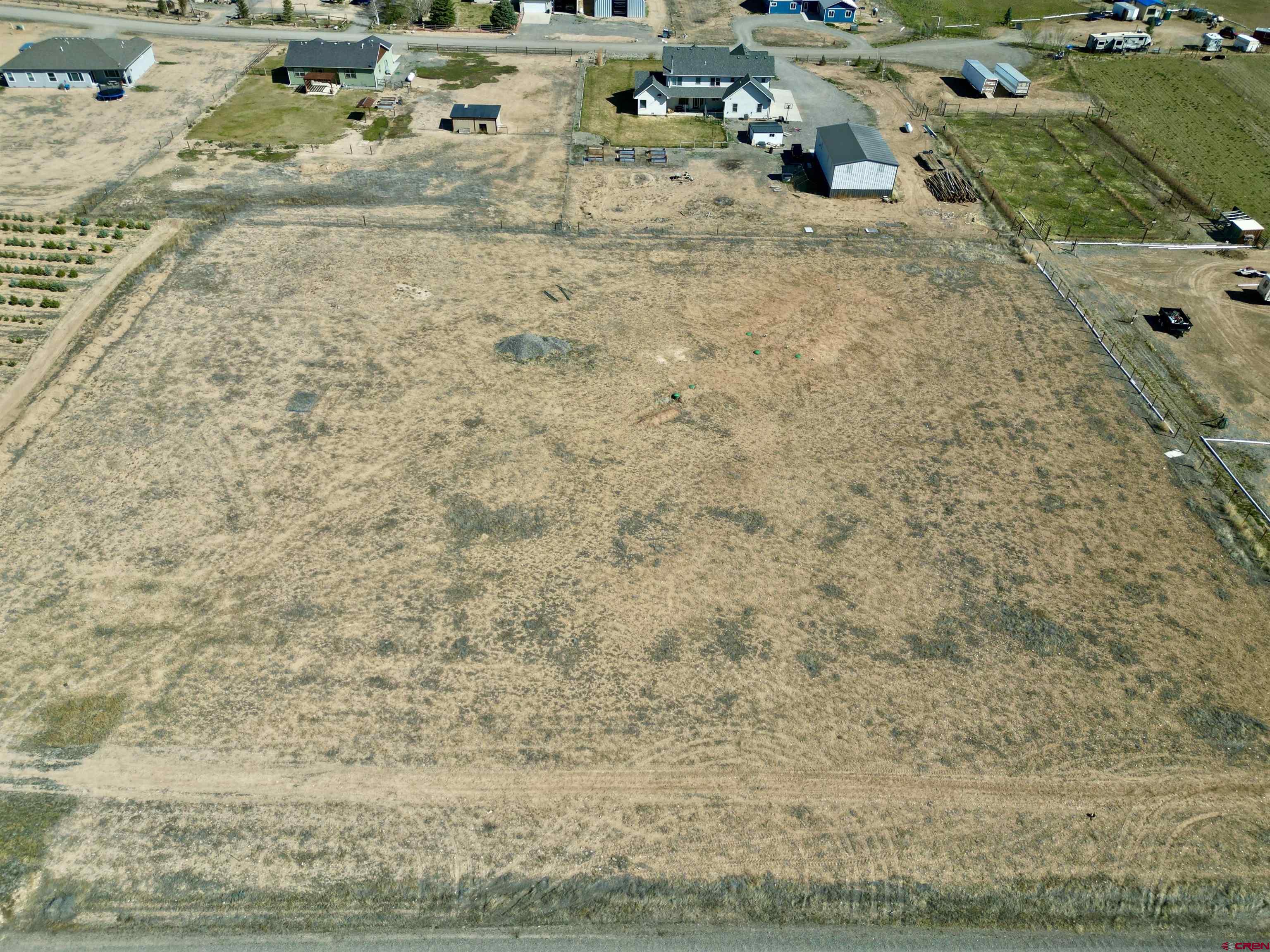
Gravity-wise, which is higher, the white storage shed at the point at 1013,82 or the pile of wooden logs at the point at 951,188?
the white storage shed at the point at 1013,82

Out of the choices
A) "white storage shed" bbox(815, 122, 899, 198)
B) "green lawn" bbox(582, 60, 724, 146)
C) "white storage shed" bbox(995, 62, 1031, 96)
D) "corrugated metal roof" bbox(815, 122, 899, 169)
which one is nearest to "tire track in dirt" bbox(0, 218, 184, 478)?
"green lawn" bbox(582, 60, 724, 146)

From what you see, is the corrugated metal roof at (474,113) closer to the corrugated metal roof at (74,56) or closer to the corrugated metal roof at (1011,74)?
the corrugated metal roof at (74,56)

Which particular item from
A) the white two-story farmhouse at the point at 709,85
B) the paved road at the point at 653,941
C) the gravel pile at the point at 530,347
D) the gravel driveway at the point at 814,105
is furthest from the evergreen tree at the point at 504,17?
the paved road at the point at 653,941

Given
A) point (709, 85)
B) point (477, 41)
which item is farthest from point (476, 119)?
point (477, 41)


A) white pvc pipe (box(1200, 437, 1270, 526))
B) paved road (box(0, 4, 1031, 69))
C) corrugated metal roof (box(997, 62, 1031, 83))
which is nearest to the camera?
white pvc pipe (box(1200, 437, 1270, 526))

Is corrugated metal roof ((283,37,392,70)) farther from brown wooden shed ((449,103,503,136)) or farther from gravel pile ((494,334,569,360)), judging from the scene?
gravel pile ((494,334,569,360))

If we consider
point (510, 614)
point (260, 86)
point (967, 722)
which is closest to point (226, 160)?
point (260, 86)

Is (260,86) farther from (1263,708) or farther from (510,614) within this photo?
(1263,708)
